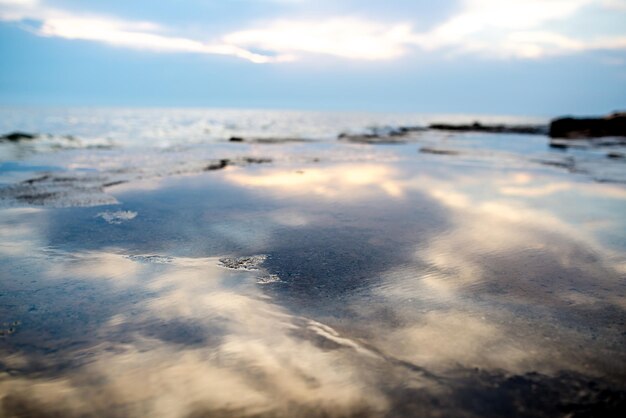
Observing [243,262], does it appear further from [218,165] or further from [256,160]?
[256,160]

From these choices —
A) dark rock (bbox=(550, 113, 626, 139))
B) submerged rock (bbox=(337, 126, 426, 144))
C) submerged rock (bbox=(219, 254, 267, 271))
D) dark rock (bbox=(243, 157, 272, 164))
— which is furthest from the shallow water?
dark rock (bbox=(550, 113, 626, 139))

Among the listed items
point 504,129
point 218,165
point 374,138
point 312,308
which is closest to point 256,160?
point 218,165

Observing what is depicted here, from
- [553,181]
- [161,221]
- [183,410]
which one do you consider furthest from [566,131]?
[183,410]

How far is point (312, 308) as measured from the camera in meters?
2.77

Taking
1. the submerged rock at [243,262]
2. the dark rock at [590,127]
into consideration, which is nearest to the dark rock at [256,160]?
the submerged rock at [243,262]

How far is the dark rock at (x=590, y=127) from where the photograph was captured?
27.9m

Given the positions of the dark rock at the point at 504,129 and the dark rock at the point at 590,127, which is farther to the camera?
the dark rock at the point at 504,129

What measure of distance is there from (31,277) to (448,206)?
532cm

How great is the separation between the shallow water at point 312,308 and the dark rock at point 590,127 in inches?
1047

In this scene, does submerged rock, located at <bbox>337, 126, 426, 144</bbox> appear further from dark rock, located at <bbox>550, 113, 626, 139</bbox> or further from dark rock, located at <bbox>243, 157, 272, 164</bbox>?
dark rock, located at <bbox>550, 113, 626, 139</bbox>

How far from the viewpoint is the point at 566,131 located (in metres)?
29.8

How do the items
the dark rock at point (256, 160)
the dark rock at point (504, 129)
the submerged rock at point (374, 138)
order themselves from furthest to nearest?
the dark rock at point (504, 129) < the submerged rock at point (374, 138) < the dark rock at point (256, 160)

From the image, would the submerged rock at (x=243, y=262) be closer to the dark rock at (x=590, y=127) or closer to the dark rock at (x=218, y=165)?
the dark rock at (x=218, y=165)

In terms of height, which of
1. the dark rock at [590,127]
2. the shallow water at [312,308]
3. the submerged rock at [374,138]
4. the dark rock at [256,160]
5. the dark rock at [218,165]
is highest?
the dark rock at [590,127]
